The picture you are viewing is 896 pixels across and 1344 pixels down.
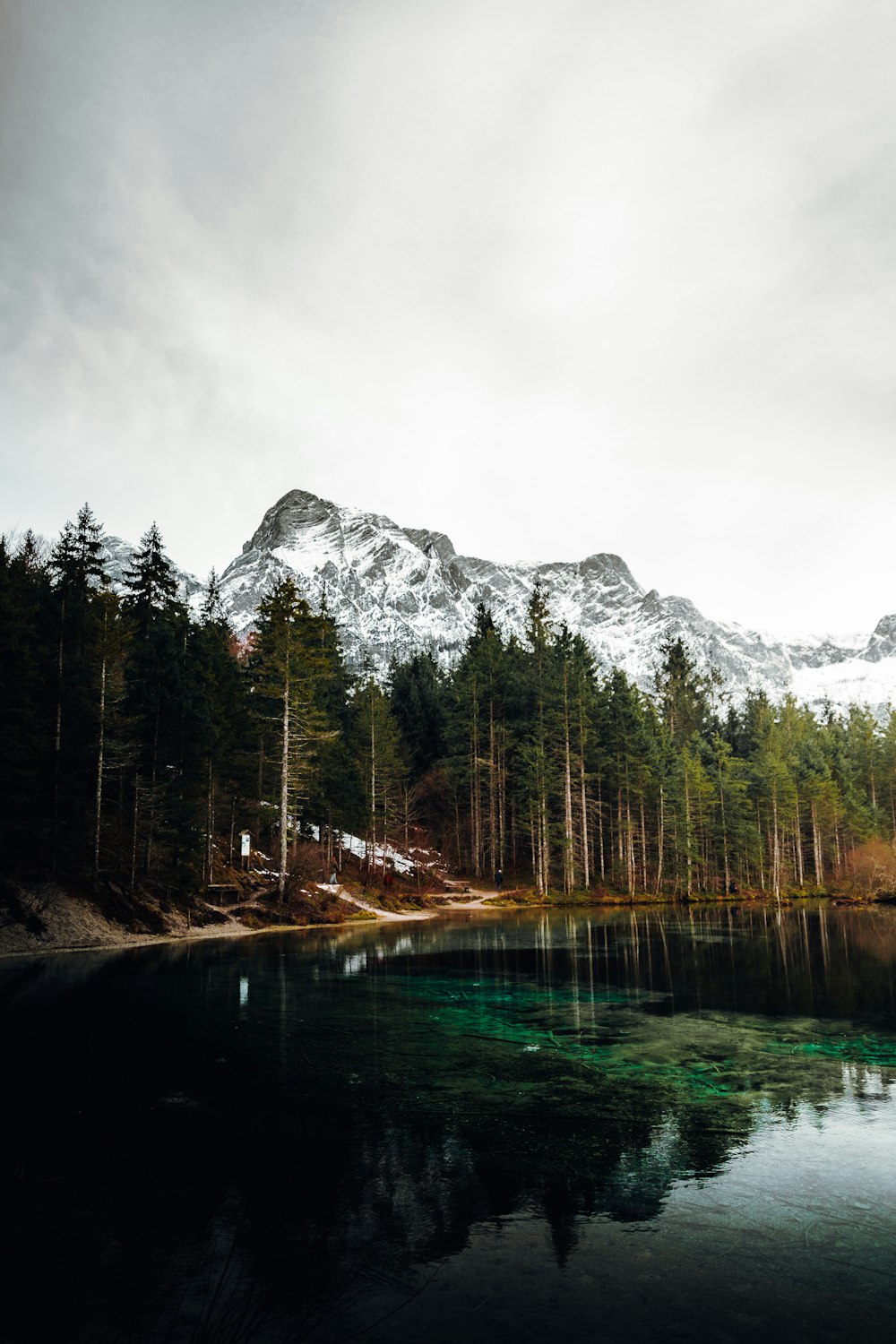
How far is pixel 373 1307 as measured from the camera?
520 cm

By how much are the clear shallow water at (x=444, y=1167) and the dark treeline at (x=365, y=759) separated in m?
16.9

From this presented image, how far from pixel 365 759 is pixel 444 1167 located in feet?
Result: 163

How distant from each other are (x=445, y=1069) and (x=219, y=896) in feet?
97.2

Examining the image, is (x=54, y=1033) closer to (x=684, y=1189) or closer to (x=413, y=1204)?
(x=413, y=1204)

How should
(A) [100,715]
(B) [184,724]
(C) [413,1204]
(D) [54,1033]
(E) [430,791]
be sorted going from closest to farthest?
(C) [413,1204] < (D) [54,1033] < (A) [100,715] < (B) [184,724] < (E) [430,791]

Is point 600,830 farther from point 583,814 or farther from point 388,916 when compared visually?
point 388,916

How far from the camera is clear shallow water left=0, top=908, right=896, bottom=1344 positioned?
5238mm

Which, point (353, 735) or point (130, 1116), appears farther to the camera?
point (353, 735)

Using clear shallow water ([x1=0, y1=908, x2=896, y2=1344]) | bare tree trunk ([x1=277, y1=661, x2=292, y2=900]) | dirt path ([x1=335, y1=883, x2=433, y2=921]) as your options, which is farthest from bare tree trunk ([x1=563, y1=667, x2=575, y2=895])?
clear shallow water ([x1=0, y1=908, x2=896, y2=1344])

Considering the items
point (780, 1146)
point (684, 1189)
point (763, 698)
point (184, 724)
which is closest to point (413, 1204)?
point (684, 1189)

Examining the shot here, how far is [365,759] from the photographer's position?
57.0 metres

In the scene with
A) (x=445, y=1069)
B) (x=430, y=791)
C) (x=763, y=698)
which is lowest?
(x=445, y=1069)

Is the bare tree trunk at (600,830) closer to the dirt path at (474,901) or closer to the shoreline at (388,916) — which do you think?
the shoreline at (388,916)

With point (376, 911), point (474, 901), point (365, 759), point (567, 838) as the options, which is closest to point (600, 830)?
point (567, 838)
